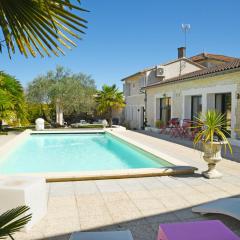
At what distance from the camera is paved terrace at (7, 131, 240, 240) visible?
4.55 m

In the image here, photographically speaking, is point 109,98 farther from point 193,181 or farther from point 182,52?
point 193,181

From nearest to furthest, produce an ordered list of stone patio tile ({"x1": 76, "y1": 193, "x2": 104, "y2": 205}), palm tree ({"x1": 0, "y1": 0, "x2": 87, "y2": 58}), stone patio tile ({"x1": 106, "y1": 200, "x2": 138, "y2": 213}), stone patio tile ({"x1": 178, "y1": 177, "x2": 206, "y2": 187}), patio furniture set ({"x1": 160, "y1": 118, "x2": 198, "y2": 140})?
palm tree ({"x1": 0, "y1": 0, "x2": 87, "y2": 58}) → stone patio tile ({"x1": 106, "y1": 200, "x2": 138, "y2": 213}) → stone patio tile ({"x1": 76, "y1": 193, "x2": 104, "y2": 205}) → stone patio tile ({"x1": 178, "y1": 177, "x2": 206, "y2": 187}) → patio furniture set ({"x1": 160, "y1": 118, "x2": 198, "y2": 140})

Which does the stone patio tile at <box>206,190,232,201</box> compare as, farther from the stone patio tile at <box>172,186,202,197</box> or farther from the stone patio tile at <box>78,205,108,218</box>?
the stone patio tile at <box>78,205,108,218</box>

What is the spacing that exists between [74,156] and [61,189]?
23.9 ft

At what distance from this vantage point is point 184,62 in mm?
27406

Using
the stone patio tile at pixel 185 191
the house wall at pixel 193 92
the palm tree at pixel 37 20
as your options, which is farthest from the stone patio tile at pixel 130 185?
the house wall at pixel 193 92

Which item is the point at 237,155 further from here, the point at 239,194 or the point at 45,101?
the point at 45,101

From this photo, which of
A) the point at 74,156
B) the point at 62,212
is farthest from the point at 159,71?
the point at 62,212

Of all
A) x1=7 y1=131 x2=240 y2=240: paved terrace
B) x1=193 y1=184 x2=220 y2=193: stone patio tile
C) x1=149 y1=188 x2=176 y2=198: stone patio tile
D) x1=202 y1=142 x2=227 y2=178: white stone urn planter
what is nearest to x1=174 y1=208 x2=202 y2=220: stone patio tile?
x1=7 y1=131 x2=240 y2=240: paved terrace

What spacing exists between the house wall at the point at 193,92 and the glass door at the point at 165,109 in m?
0.49

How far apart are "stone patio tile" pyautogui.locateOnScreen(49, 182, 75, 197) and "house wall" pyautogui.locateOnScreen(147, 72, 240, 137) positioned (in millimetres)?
10048

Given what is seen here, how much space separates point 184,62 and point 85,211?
24.2m

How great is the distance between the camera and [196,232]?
350 cm

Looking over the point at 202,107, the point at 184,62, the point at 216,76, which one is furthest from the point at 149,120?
the point at 216,76
